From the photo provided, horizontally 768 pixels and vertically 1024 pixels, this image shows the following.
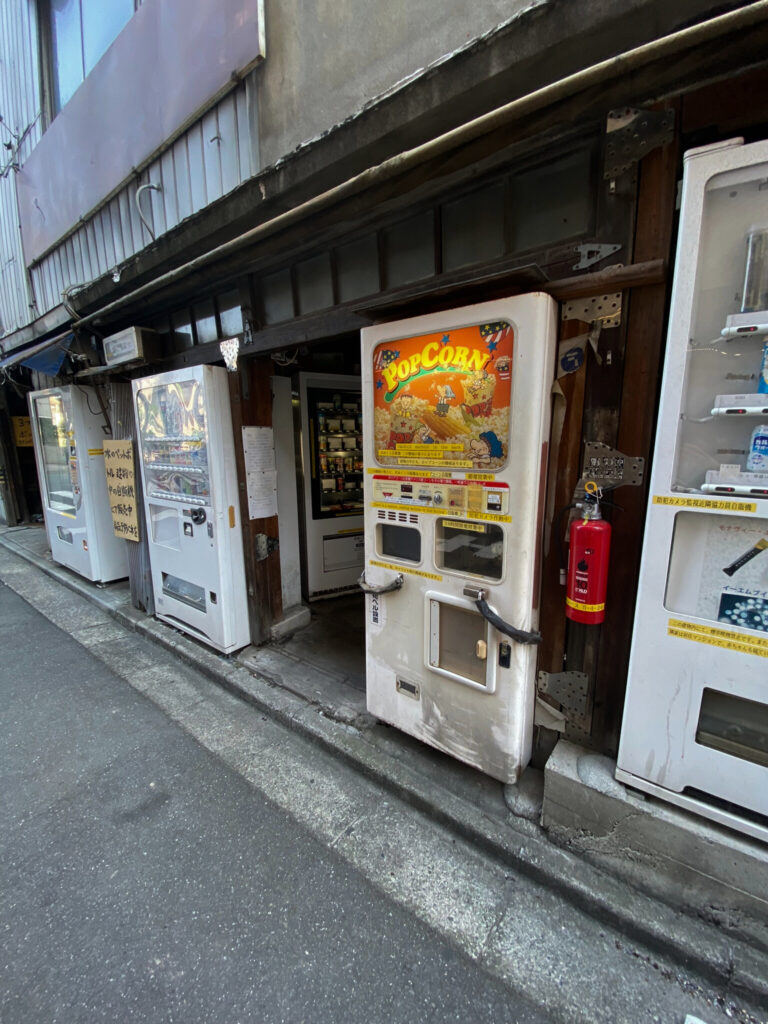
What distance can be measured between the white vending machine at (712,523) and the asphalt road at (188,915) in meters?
1.10

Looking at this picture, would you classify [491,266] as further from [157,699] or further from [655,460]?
[157,699]

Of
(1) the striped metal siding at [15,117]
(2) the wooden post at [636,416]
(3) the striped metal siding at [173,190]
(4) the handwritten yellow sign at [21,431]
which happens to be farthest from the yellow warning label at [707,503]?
(4) the handwritten yellow sign at [21,431]

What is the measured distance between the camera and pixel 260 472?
3742mm

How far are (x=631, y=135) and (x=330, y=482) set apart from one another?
12.1ft

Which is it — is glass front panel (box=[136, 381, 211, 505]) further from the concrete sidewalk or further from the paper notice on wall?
the concrete sidewalk

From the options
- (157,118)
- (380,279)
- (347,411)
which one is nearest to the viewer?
(380,279)

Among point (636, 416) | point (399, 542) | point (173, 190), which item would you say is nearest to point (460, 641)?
point (399, 542)

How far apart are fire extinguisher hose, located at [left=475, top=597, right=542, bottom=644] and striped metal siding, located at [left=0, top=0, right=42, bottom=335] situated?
804cm

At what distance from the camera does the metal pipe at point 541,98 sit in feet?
4.35

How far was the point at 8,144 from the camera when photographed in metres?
6.46

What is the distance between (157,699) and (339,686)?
146 centimetres

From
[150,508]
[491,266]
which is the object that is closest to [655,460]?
[491,266]

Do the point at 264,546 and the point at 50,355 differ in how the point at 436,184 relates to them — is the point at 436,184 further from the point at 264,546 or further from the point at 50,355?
the point at 50,355

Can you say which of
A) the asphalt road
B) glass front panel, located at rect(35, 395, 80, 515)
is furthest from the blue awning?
the asphalt road
